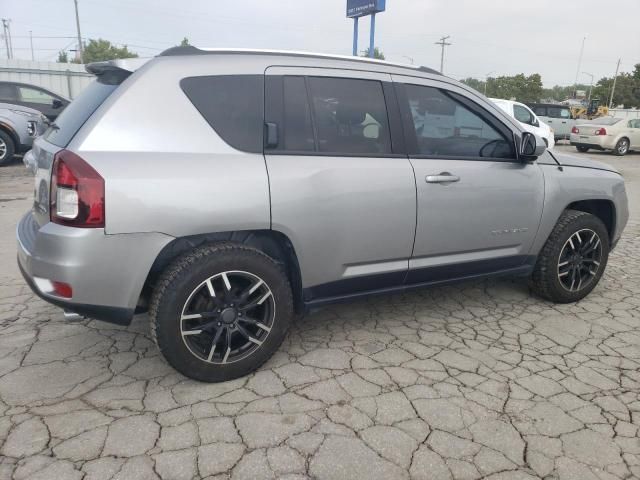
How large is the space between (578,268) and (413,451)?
8.33 feet

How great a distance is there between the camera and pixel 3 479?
2.05m

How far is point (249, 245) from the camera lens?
286 cm

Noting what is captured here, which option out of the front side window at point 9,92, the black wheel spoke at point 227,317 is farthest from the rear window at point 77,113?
the front side window at point 9,92

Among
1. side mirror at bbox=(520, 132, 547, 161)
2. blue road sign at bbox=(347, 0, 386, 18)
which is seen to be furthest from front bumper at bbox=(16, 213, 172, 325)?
blue road sign at bbox=(347, 0, 386, 18)

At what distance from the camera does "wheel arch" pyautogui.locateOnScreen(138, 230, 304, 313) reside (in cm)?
266

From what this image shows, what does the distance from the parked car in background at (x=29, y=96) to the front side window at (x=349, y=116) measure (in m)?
11.0

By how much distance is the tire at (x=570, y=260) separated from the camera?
3904mm

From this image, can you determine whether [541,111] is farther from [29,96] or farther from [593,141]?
[29,96]

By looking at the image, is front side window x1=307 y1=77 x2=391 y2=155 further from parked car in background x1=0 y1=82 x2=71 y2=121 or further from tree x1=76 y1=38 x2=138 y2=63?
tree x1=76 y1=38 x2=138 y2=63

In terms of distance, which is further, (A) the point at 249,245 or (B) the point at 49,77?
(B) the point at 49,77

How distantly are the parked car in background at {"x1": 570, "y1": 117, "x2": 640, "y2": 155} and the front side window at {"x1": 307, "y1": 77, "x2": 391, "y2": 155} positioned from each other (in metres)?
17.5

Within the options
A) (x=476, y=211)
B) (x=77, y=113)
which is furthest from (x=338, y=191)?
(x=77, y=113)

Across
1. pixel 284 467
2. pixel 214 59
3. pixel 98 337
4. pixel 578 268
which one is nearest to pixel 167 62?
pixel 214 59

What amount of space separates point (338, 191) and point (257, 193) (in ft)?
1.60
